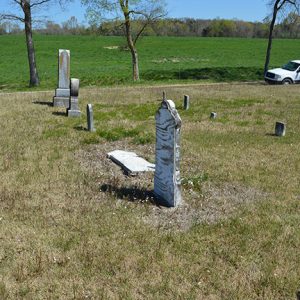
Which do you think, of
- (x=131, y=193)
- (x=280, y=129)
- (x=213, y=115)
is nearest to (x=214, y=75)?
(x=213, y=115)

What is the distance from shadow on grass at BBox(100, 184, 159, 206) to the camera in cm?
612

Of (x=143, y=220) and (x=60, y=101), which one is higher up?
(x=60, y=101)

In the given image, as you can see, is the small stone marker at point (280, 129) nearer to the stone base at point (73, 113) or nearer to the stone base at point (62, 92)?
the stone base at point (73, 113)

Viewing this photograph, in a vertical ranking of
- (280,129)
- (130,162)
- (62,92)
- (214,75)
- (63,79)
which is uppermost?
(63,79)

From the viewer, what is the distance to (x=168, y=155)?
18.9ft

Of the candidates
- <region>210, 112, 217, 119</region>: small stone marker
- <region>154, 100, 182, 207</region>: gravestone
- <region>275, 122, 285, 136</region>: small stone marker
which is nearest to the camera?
<region>154, 100, 182, 207</region>: gravestone

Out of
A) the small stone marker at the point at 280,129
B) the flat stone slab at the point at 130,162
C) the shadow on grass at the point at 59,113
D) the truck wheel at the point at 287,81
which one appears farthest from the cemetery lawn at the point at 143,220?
the truck wheel at the point at 287,81

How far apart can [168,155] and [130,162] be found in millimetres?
2159

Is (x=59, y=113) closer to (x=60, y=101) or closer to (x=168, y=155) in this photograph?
(x=60, y=101)

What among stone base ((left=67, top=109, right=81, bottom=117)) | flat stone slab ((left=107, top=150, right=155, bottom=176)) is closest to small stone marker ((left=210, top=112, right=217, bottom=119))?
stone base ((left=67, top=109, right=81, bottom=117))

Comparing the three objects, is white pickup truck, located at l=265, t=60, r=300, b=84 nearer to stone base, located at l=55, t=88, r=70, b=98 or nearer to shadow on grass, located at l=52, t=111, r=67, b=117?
stone base, located at l=55, t=88, r=70, b=98

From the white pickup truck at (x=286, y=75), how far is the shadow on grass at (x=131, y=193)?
2207 cm

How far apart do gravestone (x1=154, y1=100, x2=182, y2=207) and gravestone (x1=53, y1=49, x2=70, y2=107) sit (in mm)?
9679

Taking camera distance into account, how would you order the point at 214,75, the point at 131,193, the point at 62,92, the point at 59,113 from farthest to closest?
the point at 214,75 < the point at 62,92 < the point at 59,113 < the point at 131,193
